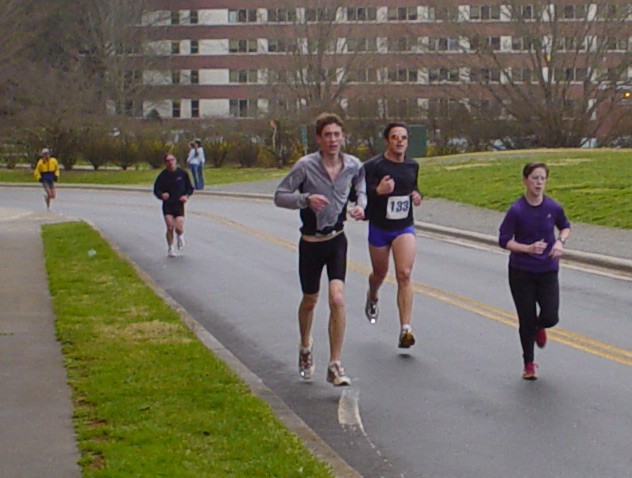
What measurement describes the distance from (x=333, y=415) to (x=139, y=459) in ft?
6.41

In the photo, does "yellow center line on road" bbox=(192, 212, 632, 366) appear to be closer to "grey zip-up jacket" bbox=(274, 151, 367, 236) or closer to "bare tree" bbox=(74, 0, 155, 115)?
"grey zip-up jacket" bbox=(274, 151, 367, 236)

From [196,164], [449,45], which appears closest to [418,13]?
[449,45]

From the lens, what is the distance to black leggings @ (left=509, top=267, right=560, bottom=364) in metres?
8.69

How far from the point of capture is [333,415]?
25.6 feet

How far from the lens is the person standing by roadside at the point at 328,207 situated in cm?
824

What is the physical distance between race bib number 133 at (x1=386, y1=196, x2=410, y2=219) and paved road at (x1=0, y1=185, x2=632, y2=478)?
115cm

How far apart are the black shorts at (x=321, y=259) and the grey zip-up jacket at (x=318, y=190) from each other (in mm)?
89

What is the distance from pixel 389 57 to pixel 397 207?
56.5 meters

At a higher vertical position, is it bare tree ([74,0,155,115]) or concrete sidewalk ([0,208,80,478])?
bare tree ([74,0,155,115])

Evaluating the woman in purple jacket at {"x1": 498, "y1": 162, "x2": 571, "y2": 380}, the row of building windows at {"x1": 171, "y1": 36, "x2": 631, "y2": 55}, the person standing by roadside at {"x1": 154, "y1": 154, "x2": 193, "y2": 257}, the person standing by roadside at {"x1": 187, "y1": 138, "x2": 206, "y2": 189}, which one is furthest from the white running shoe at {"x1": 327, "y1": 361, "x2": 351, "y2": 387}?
the row of building windows at {"x1": 171, "y1": 36, "x2": 631, "y2": 55}

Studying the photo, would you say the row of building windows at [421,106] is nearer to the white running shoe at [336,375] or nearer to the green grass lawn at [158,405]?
the green grass lawn at [158,405]

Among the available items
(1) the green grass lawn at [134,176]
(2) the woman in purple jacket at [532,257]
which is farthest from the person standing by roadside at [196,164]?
(2) the woman in purple jacket at [532,257]

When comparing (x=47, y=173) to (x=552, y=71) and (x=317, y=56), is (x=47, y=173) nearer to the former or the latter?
(x=552, y=71)

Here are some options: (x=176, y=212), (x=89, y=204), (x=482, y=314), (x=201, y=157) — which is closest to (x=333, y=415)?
(x=482, y=314)
